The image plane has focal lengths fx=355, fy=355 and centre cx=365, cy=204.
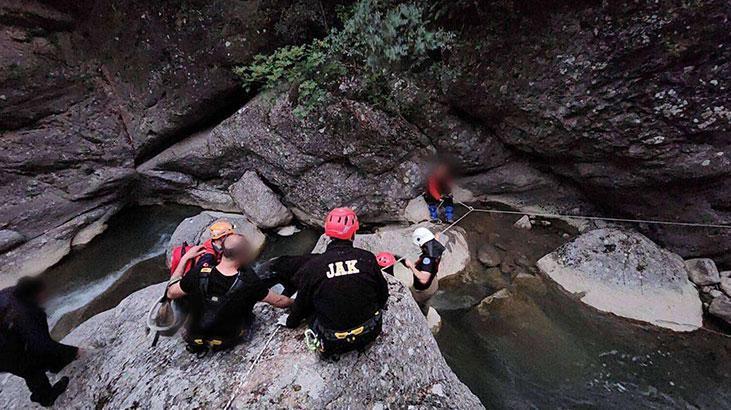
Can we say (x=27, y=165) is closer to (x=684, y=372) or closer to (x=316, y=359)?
(x=316, y=359)

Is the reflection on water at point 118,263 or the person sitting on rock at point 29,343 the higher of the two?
the person sitting on rock at point 29,343

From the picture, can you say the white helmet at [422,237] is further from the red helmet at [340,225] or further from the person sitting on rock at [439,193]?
the person sitting on rock at [439,193]

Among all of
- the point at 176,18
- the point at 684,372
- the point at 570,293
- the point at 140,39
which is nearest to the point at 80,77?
the point at 140,39

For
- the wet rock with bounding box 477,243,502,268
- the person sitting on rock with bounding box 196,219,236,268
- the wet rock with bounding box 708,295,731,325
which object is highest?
the person sitting on rock with bounding box 196,219,236,268

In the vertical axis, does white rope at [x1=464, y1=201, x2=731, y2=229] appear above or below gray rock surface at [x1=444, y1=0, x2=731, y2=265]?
below

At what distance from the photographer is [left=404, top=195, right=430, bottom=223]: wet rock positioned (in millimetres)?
8297

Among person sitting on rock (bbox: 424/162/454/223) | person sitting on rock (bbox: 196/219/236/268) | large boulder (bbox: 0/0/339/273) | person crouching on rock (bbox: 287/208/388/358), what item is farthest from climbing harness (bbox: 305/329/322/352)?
large boulder (bbox: 0/0/339/273)

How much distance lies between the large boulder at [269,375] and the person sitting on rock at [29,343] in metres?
0.28

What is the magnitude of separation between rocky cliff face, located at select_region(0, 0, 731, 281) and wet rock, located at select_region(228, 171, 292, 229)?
0.26 metres

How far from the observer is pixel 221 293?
3242 mm

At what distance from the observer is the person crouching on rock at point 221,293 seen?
3213 mm

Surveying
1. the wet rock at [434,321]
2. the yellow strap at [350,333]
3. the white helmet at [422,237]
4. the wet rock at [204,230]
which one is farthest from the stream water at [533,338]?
the yellow strap at [350,333]

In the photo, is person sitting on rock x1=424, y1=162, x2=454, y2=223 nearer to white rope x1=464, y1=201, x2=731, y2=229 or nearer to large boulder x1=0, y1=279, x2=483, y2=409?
white rope x1=464, y1=201, x2=731, y2=229

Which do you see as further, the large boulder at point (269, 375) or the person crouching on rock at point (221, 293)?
the large boulder at point (269, 375)
